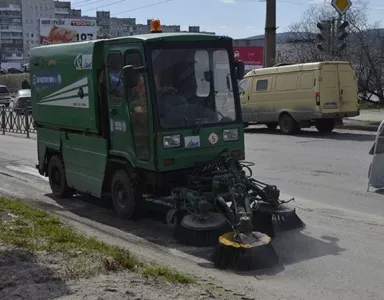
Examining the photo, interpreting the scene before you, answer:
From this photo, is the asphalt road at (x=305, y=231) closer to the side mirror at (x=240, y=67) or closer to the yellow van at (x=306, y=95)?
the side mirror at (x=240, y=67)

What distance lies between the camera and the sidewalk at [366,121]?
67.1 feet

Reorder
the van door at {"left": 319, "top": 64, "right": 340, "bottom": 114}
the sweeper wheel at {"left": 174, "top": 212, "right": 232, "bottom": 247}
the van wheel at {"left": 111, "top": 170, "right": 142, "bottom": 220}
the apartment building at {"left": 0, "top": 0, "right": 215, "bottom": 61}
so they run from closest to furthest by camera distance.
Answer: the sweeper wheel at {"left": 174, "top": 212, "right": 232, "bottom": 247} < the van wheel at {"left": 111, "top": 170, "right": 142, "bottom": 220} < the van door at {"left": 319, "top": 64, "right": 340, "bottom": 114} < the apartment building at {"left": 0, "top": 0, "right": 215, "bottom": 61}

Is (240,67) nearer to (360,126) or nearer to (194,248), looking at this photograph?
(194,248)

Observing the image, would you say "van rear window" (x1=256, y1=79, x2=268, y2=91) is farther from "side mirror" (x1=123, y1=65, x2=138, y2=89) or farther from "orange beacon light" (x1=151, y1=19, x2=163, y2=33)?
"side mirror" (x1=123, y1=65, x2=138, y2=89)

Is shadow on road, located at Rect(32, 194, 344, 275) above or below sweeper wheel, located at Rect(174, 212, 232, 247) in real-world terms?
below

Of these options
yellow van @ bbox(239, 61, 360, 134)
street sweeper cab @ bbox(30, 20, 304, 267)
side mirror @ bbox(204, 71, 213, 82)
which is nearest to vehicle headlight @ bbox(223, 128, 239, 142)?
street sweeper cab @ bbox(30, 20, 304, 267)

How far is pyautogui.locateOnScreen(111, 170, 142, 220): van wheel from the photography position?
814 centimetres

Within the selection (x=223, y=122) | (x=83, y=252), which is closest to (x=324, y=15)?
(x=223, y=122)

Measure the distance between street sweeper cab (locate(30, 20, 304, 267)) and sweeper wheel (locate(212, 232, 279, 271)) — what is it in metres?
0.43

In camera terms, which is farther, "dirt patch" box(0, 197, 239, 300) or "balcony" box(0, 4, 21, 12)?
"balcony" box(0, 4, 21, 12)

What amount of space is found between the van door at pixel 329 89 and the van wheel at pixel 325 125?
86 centimetres

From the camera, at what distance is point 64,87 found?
9.33 m

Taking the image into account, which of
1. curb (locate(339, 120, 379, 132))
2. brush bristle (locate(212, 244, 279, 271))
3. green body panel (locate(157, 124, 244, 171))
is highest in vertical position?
green body panel (locate(157, 124, 244, 171))

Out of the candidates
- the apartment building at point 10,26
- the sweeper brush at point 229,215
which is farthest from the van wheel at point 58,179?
the apartment building at point 10,26
